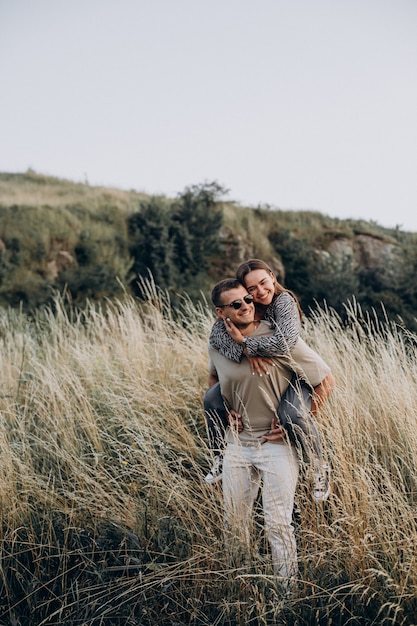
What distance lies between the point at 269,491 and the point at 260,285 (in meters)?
1.03

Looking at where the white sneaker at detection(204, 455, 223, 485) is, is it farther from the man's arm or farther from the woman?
the man's arm

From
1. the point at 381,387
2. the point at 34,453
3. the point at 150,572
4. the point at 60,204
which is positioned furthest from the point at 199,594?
the point at 60,204

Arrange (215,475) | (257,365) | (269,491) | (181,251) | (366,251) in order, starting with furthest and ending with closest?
(366,251)
(181,251)
(215,475)
(257,365)
(269,491)

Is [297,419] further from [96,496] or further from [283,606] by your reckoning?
[96,496]

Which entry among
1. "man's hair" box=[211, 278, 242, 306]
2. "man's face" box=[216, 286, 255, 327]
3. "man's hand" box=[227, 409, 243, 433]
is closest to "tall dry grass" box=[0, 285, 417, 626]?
"man's hand" box=[227, 409, 243, 433]

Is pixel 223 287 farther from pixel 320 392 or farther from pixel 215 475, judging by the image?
pixel 215 475

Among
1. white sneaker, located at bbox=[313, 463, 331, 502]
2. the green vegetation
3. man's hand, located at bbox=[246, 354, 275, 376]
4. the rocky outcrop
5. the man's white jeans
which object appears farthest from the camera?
the rocky outcrop

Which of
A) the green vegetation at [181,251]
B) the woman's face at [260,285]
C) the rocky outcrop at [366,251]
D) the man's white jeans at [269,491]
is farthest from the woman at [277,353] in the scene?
the rocky outcrop at [366,251]

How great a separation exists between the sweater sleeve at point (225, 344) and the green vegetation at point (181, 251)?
35.4 ft

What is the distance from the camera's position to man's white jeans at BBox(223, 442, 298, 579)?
2.36m

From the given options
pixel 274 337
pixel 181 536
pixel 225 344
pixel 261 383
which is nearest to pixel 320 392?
pixel 261 383

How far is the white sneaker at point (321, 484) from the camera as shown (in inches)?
98.3

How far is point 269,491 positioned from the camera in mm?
2502

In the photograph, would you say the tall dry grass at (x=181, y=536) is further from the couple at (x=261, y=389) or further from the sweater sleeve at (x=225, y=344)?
the sweater sleeve at (x=225, y=344)
